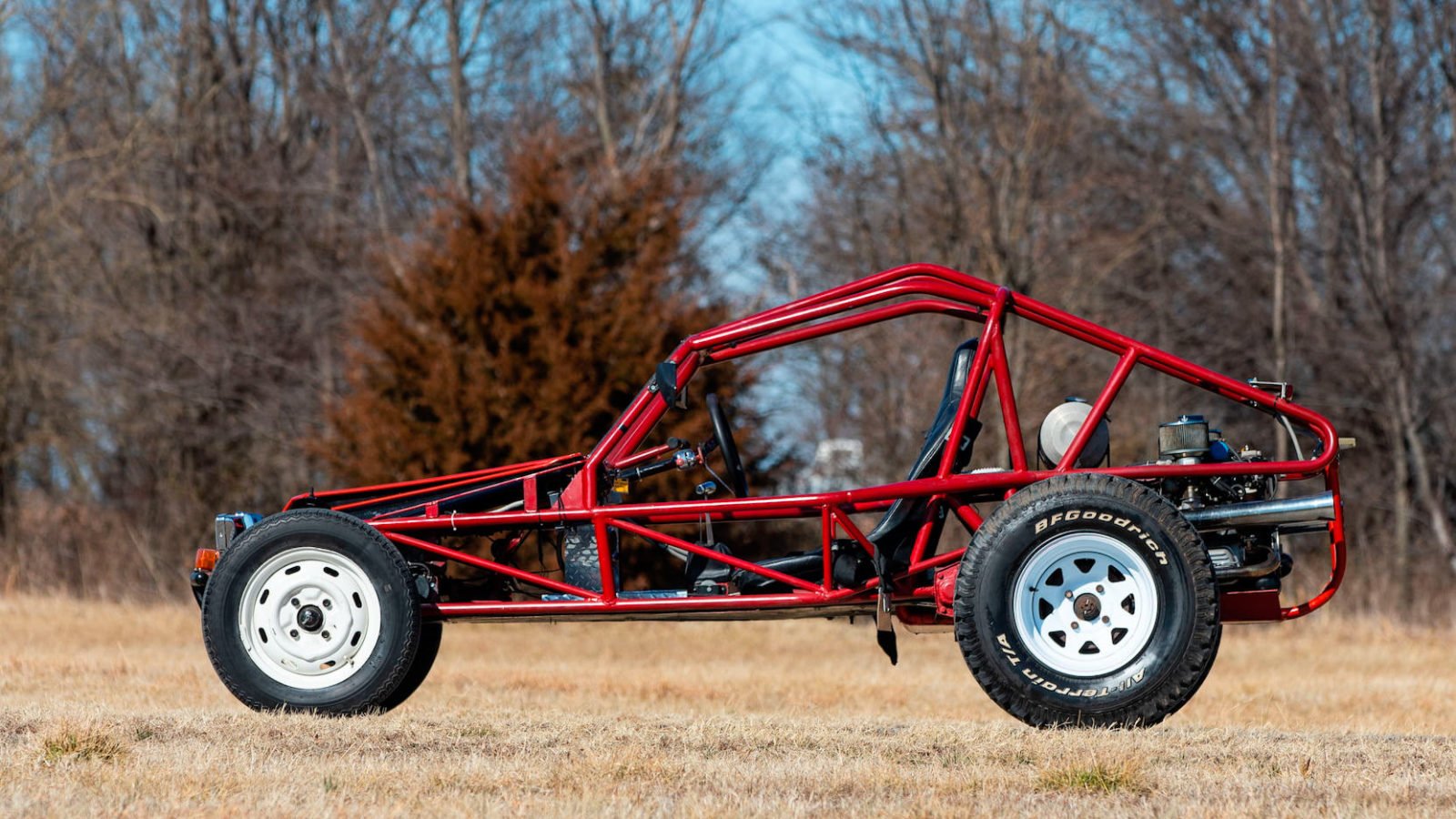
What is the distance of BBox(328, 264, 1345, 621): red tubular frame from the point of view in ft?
21.9

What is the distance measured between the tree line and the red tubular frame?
440 inches

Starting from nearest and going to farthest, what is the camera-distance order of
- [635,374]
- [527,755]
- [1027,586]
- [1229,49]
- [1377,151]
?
1. [527,755]
2. [1027,586]
3. [635,374]
4. [1377,151]
5. [1229,49]

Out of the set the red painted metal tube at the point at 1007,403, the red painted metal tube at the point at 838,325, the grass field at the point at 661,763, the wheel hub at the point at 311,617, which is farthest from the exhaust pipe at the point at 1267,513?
the wheel hub at the point at 311,617

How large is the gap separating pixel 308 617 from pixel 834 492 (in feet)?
7.14

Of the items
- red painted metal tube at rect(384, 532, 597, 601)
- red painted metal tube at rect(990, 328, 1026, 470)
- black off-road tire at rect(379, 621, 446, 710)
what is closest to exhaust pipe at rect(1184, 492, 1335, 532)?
red painted metal tube at rect(990, 328, 1026, 470)

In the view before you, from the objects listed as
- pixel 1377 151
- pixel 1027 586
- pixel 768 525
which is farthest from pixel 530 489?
pixel 1377 151

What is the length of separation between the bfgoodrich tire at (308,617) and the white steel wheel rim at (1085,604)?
243 centimetres

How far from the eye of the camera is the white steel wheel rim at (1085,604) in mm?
6320

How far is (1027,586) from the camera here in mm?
6371

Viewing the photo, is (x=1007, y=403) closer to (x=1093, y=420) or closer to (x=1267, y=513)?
(x=1093, y=420)

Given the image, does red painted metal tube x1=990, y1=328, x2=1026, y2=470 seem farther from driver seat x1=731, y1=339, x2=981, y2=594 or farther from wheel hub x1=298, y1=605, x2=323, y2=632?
wheel hub x1=298, y1=605, x2=323, y2=632

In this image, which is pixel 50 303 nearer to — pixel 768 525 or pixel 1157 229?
pixel 768 525

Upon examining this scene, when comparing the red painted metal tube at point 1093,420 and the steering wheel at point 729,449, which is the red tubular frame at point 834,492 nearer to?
the red painted metal tube at point 1093,420

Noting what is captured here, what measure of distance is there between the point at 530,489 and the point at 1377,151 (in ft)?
57.5
